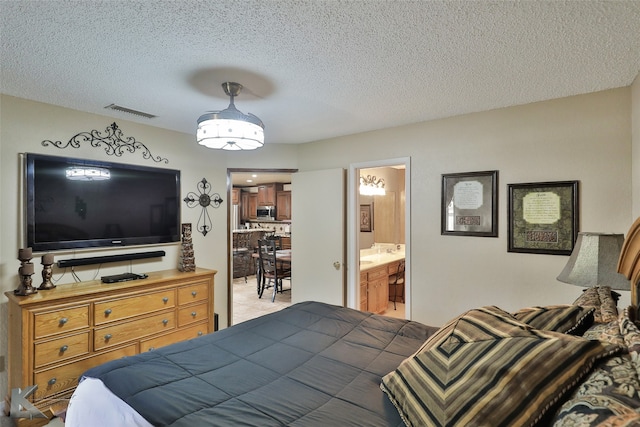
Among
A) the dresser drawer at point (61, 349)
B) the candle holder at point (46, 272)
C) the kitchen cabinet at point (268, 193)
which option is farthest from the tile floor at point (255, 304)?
the kitchen cabinet at point (268, 193)

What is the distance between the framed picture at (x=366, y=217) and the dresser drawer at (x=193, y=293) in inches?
123

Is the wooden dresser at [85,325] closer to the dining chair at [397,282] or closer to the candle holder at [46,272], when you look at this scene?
the candle holder at [46,272]

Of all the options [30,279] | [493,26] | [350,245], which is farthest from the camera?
[350,245]

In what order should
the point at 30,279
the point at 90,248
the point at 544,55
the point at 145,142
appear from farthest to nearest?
1. the point at 145,142
2. the point at 90,248
3. the point at 30,279
4. the point at 544,55

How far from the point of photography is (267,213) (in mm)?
9336

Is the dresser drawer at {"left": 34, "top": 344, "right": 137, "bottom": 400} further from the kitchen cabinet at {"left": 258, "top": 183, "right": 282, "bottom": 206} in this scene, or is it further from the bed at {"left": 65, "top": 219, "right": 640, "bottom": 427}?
the kitchen cabinet at {"left": 258, "top": 183, "right": 282, "bottom": 206}

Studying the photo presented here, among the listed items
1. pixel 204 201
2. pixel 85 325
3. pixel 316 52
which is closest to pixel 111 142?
pixel 204 201

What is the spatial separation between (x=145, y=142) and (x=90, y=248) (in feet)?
3.92

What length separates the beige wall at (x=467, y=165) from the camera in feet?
7.80

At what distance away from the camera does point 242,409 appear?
3.83 ft

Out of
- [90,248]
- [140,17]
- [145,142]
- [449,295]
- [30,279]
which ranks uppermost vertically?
[140,17]

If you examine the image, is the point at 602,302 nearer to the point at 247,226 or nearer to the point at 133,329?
the point at 133,329

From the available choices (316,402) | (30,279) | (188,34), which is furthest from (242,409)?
(30,279)

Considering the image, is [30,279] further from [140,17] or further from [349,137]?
[349,137]
